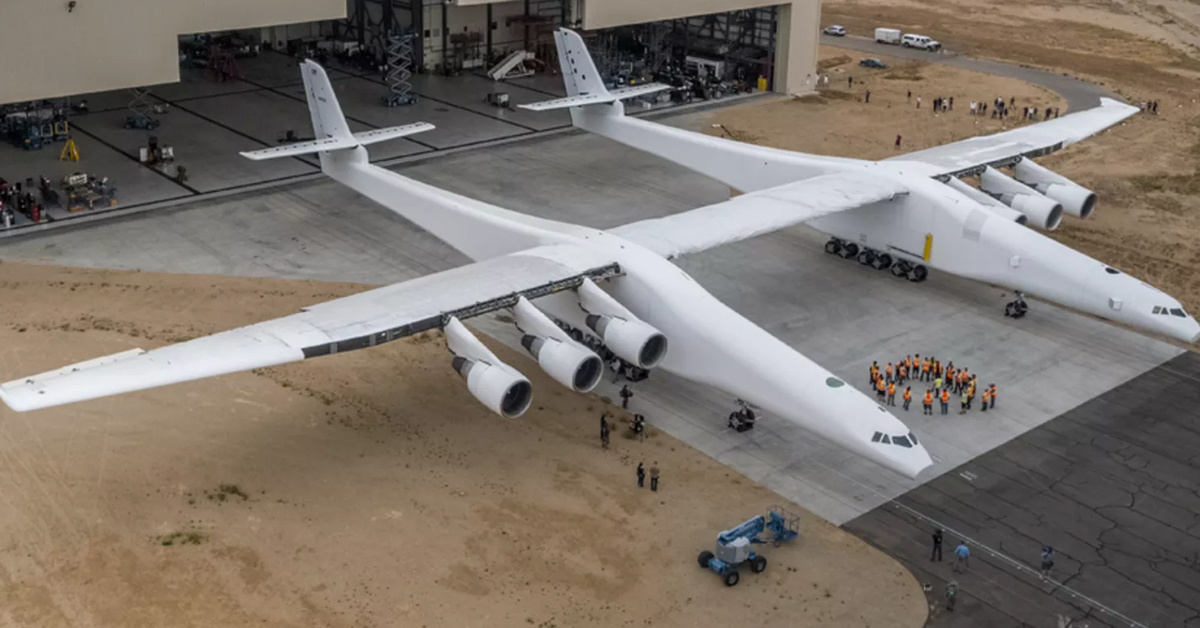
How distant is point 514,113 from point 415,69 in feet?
37.1

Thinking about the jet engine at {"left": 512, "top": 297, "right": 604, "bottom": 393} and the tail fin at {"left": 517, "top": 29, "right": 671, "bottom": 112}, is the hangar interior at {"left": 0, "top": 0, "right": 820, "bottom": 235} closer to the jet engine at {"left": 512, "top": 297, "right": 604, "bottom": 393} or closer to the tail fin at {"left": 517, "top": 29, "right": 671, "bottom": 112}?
the tail fin at {"left": 517, "top": 29, "right": 671, "bottom": 112}

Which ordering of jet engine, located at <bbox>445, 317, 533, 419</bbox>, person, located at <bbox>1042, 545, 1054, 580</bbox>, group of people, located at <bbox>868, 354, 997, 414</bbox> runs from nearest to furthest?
person, located at <bbox>1042, 545, 1054, 580</bbox> < jet engine, located at <bbox>445, 317, 533, 419</bbox> < group of people, located at <bbox>868, 354, 997, 414</bbox>

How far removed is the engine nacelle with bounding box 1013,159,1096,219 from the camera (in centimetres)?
4484

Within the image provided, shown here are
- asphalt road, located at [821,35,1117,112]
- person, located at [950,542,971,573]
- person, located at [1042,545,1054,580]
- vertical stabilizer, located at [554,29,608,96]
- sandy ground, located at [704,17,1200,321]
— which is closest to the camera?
person, located at [1042,545,1054,580]

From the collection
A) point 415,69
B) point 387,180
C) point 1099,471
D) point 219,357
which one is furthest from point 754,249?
point 415,69

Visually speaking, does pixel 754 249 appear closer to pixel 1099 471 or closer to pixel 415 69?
pixel 1099 471

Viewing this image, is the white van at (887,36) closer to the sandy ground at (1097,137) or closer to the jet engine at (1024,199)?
the sandy ground at (1097,137)

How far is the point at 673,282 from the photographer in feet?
108

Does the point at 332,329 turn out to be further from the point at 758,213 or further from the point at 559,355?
the point at 758,213

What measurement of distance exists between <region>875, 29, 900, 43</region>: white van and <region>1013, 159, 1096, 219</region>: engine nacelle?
4464 cm

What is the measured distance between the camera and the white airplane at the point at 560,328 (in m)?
27.2

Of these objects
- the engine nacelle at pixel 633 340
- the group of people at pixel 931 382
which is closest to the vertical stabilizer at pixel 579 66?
the group of people at pixel 931 382

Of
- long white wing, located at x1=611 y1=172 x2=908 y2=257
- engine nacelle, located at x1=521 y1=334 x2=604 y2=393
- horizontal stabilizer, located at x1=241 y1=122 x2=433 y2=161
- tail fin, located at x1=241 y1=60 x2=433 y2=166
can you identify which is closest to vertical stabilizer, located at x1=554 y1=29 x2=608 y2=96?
horizontal stabilizer, located at x1=241 y1=122 x2=433 y2=161

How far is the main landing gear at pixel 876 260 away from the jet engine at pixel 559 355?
673 inches
